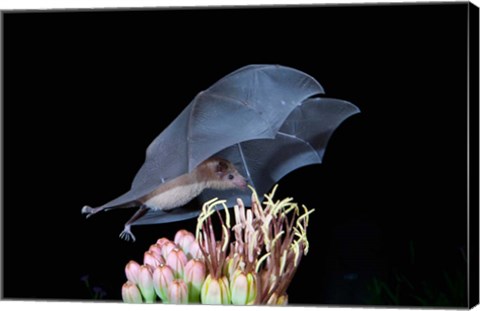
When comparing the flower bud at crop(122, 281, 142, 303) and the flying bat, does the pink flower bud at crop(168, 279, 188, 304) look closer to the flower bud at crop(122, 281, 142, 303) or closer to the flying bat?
the flower bud at crop(122, 281, 142, 303)

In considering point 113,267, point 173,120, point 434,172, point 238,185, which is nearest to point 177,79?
point 173,120

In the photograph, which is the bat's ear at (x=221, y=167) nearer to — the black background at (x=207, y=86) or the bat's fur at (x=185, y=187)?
the bat's fur at (x=185, y=187)

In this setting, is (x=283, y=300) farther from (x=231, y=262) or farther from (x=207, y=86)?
(x=207, y=86)

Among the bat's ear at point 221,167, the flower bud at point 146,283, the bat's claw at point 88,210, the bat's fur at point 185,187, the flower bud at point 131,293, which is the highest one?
the bat's ear at point 221,167

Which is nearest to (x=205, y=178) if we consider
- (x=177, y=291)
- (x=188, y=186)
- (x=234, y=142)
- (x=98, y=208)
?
(x=188, y=186)

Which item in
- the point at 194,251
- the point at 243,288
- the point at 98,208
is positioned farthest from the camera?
the point at 98,208

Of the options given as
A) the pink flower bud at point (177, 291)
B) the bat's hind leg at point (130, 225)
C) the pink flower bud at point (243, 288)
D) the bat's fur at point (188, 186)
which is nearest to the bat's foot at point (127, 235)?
the bat's hind leg at point (130, 225)
